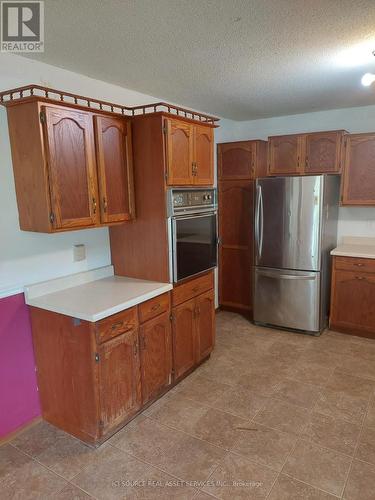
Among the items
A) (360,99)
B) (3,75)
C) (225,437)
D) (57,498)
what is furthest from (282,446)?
(360,99)

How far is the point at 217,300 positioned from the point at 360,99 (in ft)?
8.87

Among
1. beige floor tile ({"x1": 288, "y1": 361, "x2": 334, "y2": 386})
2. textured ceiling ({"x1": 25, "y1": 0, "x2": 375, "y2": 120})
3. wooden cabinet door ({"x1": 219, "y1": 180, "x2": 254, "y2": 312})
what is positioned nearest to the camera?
textured ceiling ({"x1": 25, "y1": 0, "x2": 375, "y2": 120})

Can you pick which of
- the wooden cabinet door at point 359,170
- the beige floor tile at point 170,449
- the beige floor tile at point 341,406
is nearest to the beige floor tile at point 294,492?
the beige floor tile at point 170,449

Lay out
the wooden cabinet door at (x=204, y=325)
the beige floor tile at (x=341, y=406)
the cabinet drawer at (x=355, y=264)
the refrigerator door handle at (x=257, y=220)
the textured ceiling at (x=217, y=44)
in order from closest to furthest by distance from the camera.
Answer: the textured ceiling at (x=217, y=44)
the beige floor tile at (x=341, y=406)
the wooden cabinet door at (x=204, y=325)
the cabinet drawer at (x=355, y=264)
the refrigerator door handle at (x=257, y=220)

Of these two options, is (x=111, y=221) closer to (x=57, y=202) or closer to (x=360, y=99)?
(x=57, y=202)

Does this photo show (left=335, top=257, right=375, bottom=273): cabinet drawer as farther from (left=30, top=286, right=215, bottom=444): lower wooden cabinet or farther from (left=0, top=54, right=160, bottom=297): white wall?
(left=0, top=54, right=160, bottom=297): white wall

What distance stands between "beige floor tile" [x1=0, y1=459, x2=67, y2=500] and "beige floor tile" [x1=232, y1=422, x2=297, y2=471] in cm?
105

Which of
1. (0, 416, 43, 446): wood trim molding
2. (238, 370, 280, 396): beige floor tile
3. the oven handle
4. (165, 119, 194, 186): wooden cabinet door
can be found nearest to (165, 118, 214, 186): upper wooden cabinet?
(165, 119, 194, 186): wooden cabinet door

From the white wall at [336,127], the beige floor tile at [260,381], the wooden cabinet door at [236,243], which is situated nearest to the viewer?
the beige floor tile at [260,381]

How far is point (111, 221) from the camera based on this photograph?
96.0 inches

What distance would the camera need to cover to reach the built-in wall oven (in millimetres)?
2572

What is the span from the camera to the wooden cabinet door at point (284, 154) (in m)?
3.77

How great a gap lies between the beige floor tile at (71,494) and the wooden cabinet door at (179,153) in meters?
1.94

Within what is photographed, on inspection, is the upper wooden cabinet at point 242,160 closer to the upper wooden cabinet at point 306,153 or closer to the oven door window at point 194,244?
the upper wooden cabinet at point 306,153
